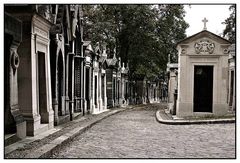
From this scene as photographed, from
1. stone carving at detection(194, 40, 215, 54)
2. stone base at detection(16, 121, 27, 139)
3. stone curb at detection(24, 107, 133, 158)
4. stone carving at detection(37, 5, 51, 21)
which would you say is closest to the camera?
stone curb at detection(24, 107, 133, 158)

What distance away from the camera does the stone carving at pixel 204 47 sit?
47.8 feet

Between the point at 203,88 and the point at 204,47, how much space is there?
1.64 meters

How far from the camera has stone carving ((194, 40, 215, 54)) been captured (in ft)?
47.8

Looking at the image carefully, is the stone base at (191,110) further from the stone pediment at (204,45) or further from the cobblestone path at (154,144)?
the cobblestone path at (154,144)

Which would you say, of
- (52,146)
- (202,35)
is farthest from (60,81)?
(202,35)

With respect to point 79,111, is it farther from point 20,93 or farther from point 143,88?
point 143,88

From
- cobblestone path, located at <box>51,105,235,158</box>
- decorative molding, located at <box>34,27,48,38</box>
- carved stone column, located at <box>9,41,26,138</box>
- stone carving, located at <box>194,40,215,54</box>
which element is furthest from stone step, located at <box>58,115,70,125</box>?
stone carving, located at <box>194,40,215,54</box>

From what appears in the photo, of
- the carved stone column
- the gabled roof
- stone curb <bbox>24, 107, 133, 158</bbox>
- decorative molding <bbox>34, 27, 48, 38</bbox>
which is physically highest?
the gabled roof

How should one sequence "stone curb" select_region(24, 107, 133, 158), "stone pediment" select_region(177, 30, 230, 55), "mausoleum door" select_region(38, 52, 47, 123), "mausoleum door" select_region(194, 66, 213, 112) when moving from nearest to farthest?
"stone curb" select_region(24, 107, 133, 158)
"mausoleum door" select_region(38, 52, 47, 123)
"stone pediment" select_region(177, 30, 230, 55)
"mausoleum door" select_region(194, 66, 213, 112)

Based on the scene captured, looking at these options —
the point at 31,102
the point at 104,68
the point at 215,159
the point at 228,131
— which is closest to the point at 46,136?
the point at 31,102

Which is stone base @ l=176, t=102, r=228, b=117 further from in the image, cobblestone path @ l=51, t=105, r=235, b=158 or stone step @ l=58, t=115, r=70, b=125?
stone step @ l=58, t=115, r=70, b=125

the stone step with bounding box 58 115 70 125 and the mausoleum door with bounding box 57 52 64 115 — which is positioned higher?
the mausoleum door with bounding box 57 52 64 115

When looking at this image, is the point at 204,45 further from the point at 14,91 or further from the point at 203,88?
the point at 14,91

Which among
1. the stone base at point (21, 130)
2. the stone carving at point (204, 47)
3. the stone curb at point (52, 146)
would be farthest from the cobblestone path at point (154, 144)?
the stone carving at point (204, 47)
